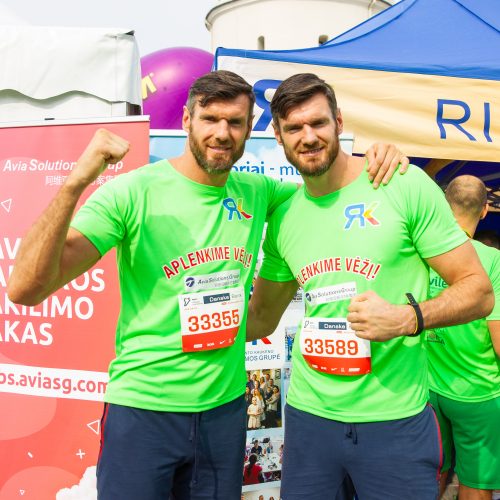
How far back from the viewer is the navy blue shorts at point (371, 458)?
5.48 feet

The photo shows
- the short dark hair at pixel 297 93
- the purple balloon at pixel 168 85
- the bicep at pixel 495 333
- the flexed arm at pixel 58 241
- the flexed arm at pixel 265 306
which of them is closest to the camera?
the flexed arm at pixel 58 241

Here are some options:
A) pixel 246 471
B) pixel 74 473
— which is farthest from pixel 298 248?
pixel 74 473

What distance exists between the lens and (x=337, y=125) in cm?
188

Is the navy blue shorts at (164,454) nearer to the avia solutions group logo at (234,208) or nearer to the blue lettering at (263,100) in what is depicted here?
the avia solutions group logo at (234,208)

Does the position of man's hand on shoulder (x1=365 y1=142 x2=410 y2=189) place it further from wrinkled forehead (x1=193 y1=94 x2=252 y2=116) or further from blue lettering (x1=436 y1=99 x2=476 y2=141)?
blue lettering (x1=436 y1=99 x2=476 y2=141)

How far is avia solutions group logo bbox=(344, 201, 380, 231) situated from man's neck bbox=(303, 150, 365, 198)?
101 millimetres

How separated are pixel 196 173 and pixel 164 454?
913 mm

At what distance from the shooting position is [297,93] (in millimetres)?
1793

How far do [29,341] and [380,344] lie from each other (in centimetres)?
196

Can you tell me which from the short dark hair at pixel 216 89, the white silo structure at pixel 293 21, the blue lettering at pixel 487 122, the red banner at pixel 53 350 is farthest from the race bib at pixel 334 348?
the white silo structure at pixel 293 21

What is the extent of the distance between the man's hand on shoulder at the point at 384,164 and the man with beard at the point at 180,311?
2 centimetres

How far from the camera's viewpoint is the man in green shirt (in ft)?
9.21

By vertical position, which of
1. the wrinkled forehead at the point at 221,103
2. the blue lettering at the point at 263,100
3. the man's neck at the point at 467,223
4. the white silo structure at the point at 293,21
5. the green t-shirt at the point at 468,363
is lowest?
the green t-shirt at the point at 468,363

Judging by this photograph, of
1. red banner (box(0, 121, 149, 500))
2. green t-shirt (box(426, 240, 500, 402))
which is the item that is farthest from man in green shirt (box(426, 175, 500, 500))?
red banner (box(0, 121, 149, 500))
